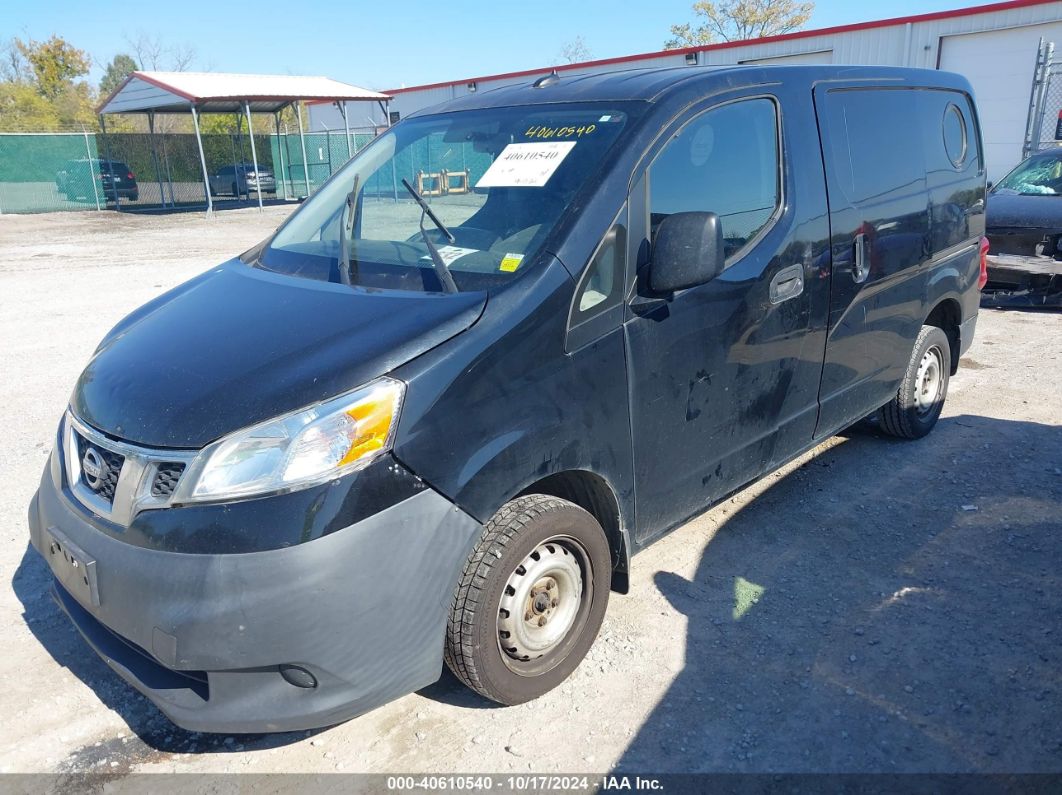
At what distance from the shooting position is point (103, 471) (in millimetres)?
2523

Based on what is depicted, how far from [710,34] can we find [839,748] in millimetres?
56577

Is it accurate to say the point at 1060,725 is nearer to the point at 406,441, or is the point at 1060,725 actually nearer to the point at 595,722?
the point at 595,722

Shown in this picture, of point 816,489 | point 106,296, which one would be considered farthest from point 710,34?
point 816,489

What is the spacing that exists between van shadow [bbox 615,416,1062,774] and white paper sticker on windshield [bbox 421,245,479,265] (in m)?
1.73

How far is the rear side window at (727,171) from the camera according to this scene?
313 cm

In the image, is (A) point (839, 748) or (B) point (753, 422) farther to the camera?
(B) point (753, 422)

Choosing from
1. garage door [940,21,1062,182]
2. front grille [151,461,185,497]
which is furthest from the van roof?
garage door [940,21,1062,182]

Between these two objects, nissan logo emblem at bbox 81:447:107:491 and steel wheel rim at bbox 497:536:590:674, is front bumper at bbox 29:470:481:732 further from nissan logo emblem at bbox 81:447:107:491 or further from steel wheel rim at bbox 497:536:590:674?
steel wheel rim at bbox 497:536:590:674

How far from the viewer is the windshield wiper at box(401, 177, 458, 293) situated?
2.80 metres

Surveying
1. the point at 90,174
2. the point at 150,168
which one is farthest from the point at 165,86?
the point at 150,168

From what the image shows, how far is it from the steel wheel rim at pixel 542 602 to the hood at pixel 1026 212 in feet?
24.0

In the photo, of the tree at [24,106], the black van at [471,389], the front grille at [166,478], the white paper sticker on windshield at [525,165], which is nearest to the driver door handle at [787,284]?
the black van at [471,389]

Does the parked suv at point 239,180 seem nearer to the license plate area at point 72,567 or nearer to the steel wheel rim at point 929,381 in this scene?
the steel wheel rim at point 929,381

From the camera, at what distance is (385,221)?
3396 millimetres
